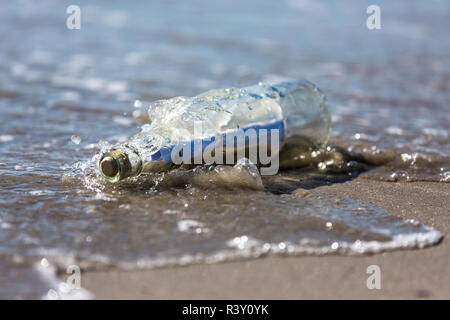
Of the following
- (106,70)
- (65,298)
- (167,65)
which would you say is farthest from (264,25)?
(65,298)

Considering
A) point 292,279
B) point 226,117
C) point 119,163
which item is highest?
point 226,117

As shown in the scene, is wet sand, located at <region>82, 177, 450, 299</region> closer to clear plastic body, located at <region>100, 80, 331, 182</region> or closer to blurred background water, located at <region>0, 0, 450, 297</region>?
blurred background water, located at <region>0, 0, 450, 297</region>

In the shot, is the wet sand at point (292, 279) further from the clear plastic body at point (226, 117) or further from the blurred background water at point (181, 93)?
the clear plastic body at point (226, 117)

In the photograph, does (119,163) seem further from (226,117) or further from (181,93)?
(181,93)

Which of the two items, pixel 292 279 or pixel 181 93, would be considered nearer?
pixel 292 279

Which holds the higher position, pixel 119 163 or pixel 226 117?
pixel 226 117

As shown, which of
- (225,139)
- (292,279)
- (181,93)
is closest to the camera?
(292,279)

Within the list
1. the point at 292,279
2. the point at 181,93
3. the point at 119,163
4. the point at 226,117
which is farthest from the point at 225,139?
the point at 181,93

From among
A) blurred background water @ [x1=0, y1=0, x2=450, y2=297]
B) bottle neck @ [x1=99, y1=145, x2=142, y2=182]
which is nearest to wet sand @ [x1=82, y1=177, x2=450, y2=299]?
blurred background water @ [x1=0, y1=0, x2=450, y2=297]
